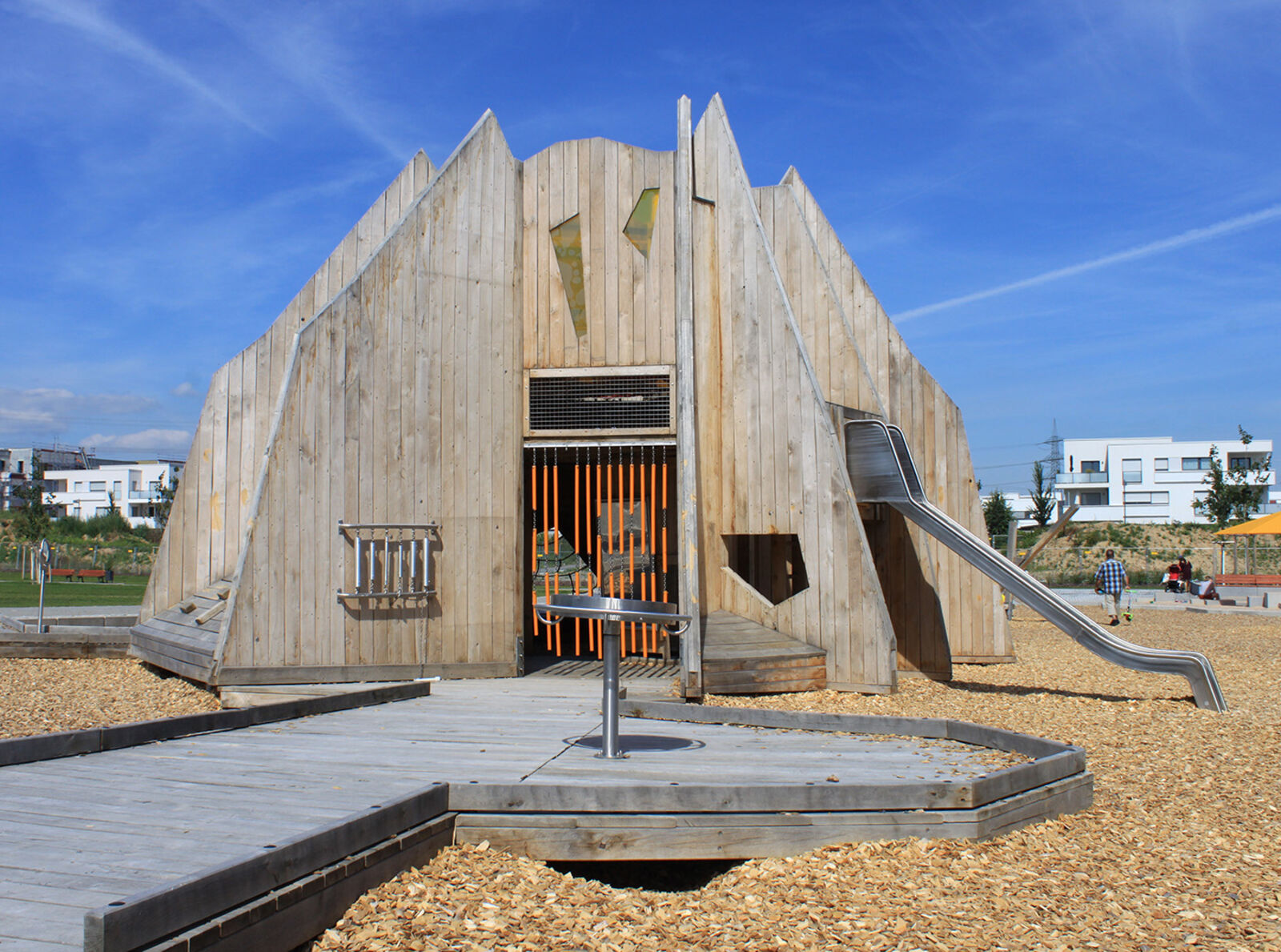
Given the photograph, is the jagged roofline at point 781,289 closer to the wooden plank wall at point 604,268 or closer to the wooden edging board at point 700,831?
the wooden plank wall at point 604,268

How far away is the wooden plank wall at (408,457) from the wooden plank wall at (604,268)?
11.9 inches

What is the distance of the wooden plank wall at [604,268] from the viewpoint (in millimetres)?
10180

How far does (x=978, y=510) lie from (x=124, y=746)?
9.56 metres

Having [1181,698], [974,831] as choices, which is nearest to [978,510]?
[1181,698]

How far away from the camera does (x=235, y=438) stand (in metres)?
12.3

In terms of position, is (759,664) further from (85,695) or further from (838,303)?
(85,695)

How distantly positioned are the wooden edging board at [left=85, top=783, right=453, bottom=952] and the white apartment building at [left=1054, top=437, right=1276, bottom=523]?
273 ft

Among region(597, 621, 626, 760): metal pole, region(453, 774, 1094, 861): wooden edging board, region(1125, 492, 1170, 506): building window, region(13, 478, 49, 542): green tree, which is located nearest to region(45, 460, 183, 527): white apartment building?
region(13, 478, 49, 542): green tree

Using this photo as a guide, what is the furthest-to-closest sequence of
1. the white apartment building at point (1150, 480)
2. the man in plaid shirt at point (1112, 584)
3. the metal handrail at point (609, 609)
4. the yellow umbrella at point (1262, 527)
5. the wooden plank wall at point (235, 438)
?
the white apartment building at point (1150, 480) < the yellow umbrella at point (1262, 527) < the man in plaid shirt at point (1112, 584) < the wooden plank wall at point (235, 438) < the metal handrail at point (609, 609)

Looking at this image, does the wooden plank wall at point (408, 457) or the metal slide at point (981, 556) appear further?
the metal slide at point (981, 556)

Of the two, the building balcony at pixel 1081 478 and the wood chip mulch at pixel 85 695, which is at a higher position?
the building balcony at pixel 1081 478

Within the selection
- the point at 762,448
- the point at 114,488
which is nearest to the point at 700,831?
the point at 762,448

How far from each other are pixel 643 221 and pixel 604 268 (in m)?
0.63

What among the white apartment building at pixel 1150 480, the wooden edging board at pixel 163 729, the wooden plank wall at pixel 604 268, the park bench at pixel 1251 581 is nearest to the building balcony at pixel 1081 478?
the white apartment building at pixel 1150 480
